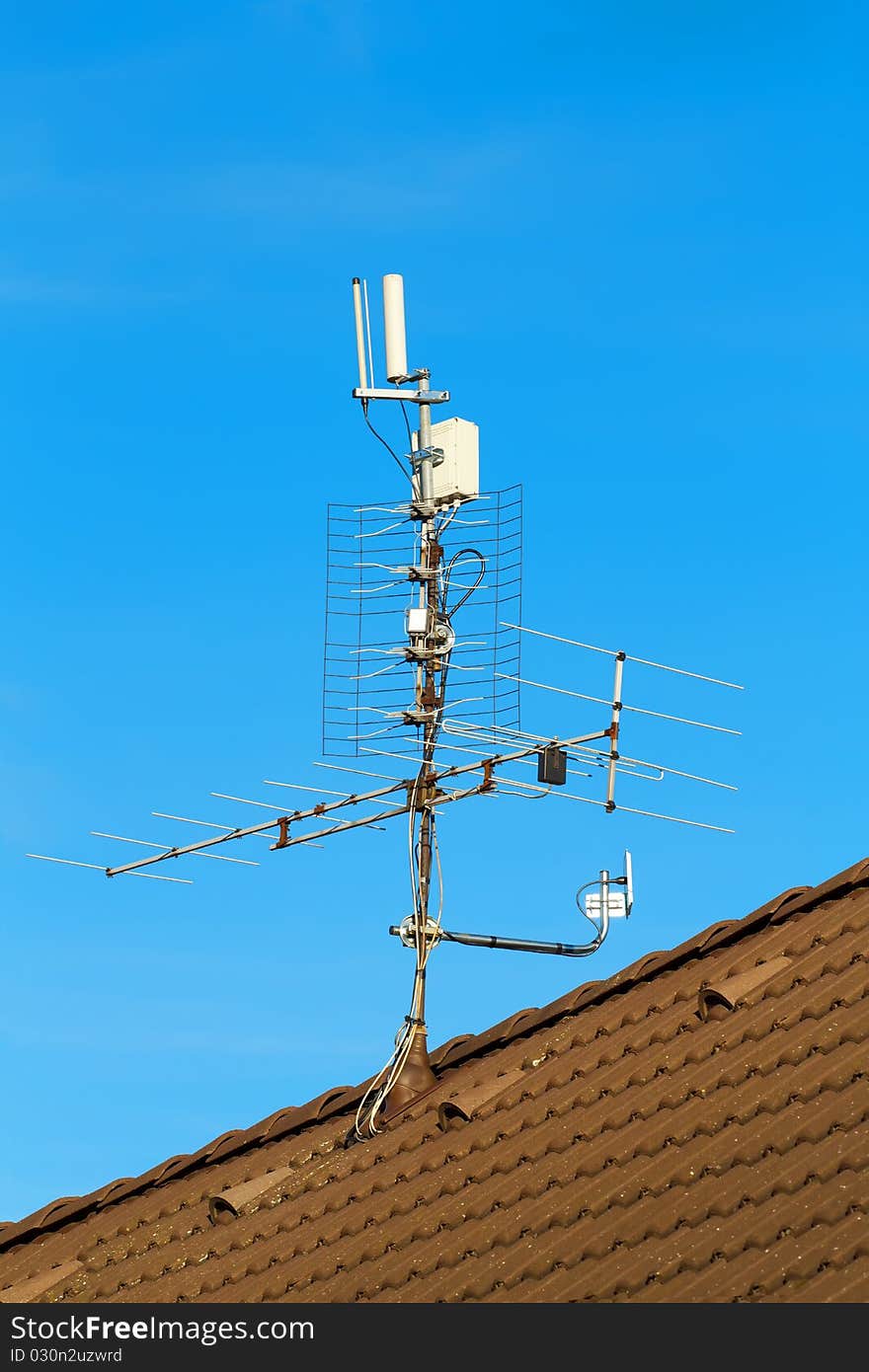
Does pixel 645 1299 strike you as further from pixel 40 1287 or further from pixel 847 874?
pixel 40 1287

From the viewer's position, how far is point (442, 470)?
16.0 m

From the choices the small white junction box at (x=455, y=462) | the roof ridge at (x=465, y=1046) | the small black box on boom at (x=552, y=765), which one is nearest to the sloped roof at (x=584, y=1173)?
the roof ridge at (x=465, y=1046)

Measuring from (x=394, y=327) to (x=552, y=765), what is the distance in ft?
12.3

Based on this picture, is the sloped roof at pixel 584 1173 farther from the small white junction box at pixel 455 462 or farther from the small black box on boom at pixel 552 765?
the small white junction box at pixel 455 462

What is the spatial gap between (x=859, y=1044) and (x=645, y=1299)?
2.21 meters

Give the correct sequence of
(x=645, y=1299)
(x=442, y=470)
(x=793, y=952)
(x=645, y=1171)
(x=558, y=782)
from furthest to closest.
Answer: (x=442, y=470) < (x=558, y=782) < (x=793, y=952) < (x=645, y=1171) < (x=645, y=1299)

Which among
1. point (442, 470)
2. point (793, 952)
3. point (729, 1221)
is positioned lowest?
point (729, 1221)

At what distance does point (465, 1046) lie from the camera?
51.7ft

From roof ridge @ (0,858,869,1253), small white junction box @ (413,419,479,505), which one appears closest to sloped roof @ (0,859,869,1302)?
roof ridge @ (0,858,869,1253)

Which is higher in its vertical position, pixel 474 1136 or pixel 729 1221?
pixel 474 1136

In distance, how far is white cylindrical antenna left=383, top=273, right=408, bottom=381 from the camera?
1608 centimetres

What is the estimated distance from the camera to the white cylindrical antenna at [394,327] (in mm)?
16078

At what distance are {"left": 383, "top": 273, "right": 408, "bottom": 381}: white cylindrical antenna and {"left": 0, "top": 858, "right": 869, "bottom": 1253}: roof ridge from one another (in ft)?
15.3
